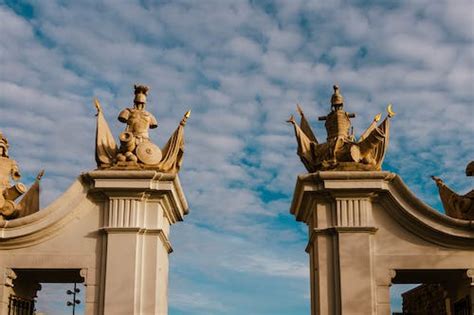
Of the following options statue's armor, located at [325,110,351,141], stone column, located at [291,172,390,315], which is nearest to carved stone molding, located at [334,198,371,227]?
stone column, located at [291,172,390,315]

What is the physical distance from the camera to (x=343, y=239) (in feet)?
48.5

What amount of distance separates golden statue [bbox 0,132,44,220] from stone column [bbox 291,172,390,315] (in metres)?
6.08

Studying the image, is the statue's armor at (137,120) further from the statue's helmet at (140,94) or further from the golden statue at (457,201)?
the golden statue at (457,201)

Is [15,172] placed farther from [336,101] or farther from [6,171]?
[336,101]

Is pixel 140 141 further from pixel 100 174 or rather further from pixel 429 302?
pixel 429 302

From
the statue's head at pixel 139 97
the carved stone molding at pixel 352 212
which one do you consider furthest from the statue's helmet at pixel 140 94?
the carved stone molding at pixel 352 212

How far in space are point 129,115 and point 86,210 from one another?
→ 2374 millimetres

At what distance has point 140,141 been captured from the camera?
50.9ft

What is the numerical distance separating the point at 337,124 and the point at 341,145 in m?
0.56

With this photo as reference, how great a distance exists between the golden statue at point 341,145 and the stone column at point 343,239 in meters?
0.44

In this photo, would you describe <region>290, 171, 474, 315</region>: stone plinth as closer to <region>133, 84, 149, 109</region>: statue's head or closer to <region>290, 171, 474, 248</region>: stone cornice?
<region>290, 171, 474, 248</region>: stone cornice

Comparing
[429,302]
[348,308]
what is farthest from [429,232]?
[429,302]

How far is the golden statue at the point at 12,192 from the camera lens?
15459mm

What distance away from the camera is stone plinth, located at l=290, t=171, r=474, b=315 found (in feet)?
48.1
